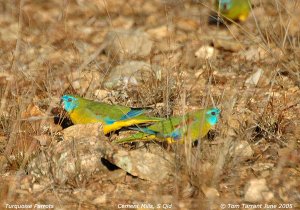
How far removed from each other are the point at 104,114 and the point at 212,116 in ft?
2.66

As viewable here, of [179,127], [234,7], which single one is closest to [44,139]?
[179,127]

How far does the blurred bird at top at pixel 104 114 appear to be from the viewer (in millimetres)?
4566

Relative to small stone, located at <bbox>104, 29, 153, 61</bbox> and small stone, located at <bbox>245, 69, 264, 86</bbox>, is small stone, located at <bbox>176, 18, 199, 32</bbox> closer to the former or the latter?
small stone, located at <bbox>104, 29, 153, 61</bbox>

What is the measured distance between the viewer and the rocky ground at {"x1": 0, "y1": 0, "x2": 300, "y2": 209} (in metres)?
3.87

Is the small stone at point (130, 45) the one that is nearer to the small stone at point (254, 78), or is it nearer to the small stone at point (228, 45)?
the small stone at point (228, 45)

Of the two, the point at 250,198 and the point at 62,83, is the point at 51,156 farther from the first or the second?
the point at 62,83

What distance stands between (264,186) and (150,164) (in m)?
0.68

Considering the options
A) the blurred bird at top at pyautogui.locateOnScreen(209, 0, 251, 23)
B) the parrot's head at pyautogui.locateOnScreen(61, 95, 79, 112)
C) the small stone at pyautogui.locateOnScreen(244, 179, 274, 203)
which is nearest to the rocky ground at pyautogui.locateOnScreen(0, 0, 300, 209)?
the small stone at pyautogui.locateOnScreen(244, 179, 274, 203)

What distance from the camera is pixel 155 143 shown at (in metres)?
4.21

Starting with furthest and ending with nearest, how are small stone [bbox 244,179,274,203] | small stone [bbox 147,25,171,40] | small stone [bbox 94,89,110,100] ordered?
1. small stone [bbox 147,25,171,40]
2. small stone [bbox 94,89,110,100]
3. small stone [bbox 244,179,274,203]

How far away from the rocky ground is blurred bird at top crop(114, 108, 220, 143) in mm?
72

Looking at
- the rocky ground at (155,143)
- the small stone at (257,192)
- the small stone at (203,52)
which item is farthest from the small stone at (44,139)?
the small stone at (203,52)

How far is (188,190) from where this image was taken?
3.86 meters

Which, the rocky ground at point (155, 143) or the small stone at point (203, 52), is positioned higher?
the small stone at point (203, 52)
